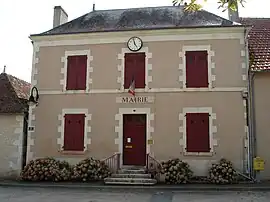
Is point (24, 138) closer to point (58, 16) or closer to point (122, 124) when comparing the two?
point (122, 124)

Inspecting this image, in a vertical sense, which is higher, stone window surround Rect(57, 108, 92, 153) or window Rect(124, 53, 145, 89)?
window Rect(124, 53, 145, 89)

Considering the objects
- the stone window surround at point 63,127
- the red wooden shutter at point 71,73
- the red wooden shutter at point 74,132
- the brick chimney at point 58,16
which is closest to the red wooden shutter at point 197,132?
the stone window surround at point 63,127

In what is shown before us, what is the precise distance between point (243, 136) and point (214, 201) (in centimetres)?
404

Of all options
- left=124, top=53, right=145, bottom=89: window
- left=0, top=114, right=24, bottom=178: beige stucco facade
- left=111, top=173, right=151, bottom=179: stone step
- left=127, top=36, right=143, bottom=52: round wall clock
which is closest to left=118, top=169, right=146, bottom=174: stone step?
left=111, top=173, right=151, bottom=179: stone step

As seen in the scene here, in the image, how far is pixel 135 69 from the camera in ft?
43.0

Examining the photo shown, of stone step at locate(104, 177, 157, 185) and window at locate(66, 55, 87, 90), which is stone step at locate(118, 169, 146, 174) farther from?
window at locate(66, 55, 87, 90)

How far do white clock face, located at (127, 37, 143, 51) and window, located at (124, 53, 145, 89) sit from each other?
0.24 meters

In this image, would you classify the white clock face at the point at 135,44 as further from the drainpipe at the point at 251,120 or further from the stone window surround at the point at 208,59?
the drainpipe at the point at 251,120

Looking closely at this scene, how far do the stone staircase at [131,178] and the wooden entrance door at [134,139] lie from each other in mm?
456

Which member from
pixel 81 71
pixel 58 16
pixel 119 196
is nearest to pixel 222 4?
pixel 119 196

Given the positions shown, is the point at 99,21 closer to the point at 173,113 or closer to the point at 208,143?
the point at 173,113

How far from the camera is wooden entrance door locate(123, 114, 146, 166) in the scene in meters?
12.7

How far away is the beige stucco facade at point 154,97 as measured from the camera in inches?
482

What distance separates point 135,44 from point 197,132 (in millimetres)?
4189
